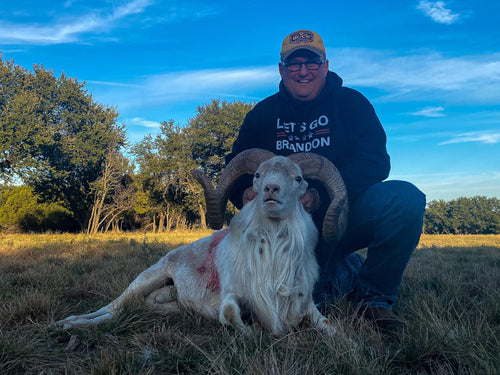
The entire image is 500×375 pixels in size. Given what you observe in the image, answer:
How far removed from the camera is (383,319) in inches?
130

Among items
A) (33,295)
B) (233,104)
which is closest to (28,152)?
(233,104)

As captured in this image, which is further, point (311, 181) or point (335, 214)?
point (311, 181)

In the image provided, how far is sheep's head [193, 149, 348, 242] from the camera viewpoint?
138 inches

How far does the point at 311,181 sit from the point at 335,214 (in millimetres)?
909

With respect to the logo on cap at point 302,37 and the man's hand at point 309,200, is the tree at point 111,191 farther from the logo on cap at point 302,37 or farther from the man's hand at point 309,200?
the man's hand at point 309,200

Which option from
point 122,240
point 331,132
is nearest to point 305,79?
point 331,132

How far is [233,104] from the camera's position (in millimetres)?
33625

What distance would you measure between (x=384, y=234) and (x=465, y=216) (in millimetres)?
51267

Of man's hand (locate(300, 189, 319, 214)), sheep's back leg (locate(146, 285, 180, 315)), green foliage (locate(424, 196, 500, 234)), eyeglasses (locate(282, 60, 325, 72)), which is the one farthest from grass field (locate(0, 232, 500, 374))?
green foliage (locate(424, 196, 500, 234))

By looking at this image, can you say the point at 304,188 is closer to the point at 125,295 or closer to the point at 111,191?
the point at 125,295

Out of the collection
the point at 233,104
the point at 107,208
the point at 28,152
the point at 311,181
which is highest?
the point at 233,104

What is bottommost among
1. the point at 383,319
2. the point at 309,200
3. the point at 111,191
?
the point at 383,319

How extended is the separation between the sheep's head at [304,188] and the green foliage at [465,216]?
46810 millimetres

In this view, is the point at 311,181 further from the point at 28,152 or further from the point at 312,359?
the point at 28,152
